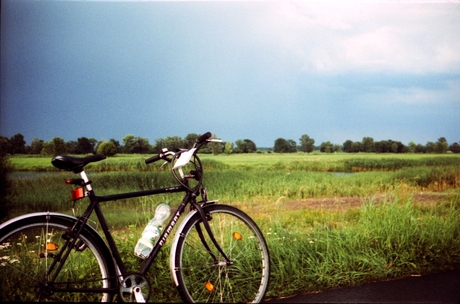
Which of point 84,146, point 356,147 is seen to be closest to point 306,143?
point 356,147

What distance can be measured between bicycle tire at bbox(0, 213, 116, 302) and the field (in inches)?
14.9

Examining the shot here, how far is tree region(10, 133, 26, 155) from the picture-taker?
4.20 metres

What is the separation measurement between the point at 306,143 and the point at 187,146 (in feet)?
4.59

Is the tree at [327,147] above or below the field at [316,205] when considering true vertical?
above

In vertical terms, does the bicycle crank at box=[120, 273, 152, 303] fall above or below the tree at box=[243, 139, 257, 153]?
below

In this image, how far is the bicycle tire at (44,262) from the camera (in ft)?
9.50

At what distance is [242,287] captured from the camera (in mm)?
3816

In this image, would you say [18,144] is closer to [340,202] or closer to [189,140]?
[189,140]

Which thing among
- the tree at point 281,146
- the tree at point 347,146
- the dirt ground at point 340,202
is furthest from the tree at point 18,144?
the tree at point 347,146

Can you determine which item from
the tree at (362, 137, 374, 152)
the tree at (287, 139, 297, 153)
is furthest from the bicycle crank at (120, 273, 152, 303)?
the tree at (362, 137, 374, 152)

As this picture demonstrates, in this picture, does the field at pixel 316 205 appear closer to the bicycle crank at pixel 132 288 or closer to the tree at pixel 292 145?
the tree at pixel 292 145

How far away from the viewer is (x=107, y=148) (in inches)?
174

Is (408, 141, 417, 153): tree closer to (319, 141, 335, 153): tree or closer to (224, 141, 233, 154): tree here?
(319, 141, 335, 153): tree

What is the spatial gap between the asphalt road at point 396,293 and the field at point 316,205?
0.40ft
